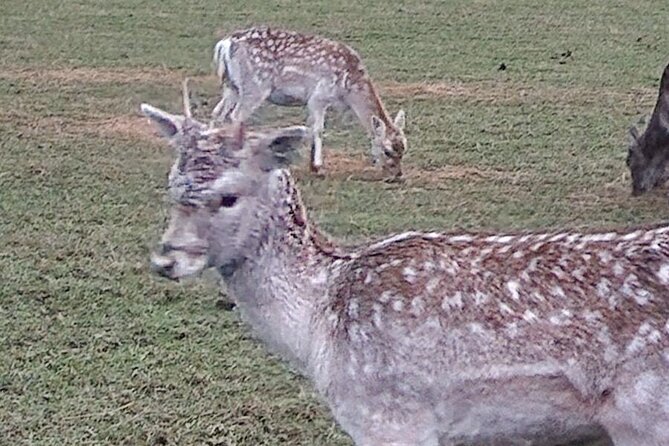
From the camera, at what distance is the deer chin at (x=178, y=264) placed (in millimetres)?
3910

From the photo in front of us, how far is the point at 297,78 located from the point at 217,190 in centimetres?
591

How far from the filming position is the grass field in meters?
5.38

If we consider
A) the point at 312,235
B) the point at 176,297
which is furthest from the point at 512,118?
the point at 312,235

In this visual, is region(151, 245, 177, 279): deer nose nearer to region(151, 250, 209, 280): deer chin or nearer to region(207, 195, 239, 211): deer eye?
region(151, 250, 209, 280): deer chin

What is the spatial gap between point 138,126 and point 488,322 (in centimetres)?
663

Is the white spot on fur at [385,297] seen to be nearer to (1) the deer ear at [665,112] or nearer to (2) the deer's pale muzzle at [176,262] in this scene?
(2) the deer's pale muzzle at [176,262]

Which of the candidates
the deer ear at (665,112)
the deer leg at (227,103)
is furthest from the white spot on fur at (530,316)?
the deer leg at (227,103)

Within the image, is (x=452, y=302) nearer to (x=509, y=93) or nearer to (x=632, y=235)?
(x=632, y=235)

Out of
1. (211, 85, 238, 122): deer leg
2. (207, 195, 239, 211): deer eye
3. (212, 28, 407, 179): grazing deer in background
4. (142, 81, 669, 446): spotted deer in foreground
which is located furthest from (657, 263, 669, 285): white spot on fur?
(211, 85, 238, 122): deer leg

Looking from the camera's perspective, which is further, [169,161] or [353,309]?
[169,161]

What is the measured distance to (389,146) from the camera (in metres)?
8.98

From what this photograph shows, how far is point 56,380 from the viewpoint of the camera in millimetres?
5477

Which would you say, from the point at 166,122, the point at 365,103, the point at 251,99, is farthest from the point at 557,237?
the point at 251,99

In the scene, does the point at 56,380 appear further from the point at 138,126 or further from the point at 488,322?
the point at 138,126
